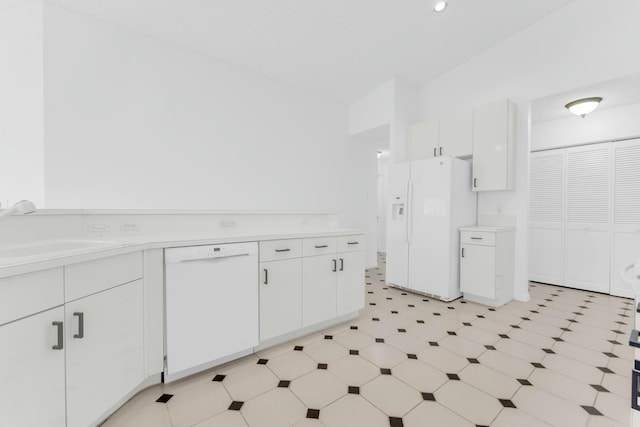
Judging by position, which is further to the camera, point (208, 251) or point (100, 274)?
point (208, 251)

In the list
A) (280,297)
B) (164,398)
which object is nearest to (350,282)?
(280,297)

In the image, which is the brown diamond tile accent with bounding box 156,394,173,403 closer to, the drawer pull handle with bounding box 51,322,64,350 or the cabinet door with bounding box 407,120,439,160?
the drawer pull handle with bounding box 51,322,64,350

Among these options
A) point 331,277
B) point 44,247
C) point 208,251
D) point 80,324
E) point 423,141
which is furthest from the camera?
point 423,141

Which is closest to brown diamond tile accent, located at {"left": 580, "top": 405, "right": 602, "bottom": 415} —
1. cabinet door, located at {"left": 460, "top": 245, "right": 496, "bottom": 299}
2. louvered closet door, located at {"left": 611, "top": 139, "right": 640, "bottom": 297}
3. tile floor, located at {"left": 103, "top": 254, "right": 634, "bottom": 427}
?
tile floor, located at {"left": 103, "top": 254, "right": 634, "bottom": 427}

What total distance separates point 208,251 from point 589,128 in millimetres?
5303

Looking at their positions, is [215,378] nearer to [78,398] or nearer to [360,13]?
[78,398]

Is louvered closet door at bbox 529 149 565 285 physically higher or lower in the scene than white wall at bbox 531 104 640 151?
lower

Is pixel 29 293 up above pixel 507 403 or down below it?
above

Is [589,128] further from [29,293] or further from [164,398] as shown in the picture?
[29,293]

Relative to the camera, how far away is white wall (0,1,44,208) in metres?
2.45

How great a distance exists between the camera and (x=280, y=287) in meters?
2.17

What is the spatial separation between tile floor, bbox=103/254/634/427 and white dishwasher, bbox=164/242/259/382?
18 centimetres

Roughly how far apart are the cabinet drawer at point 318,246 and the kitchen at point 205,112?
1.94 ft

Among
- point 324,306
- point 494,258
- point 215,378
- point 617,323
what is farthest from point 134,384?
point 617,323
